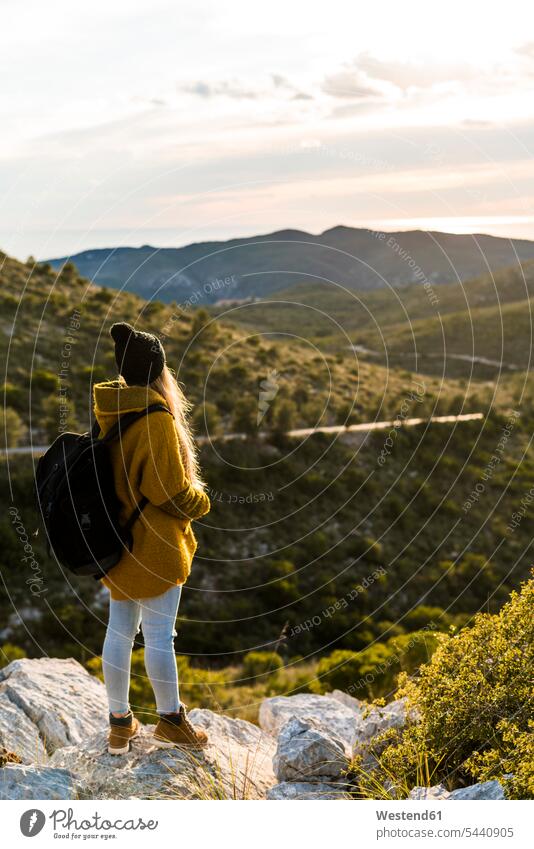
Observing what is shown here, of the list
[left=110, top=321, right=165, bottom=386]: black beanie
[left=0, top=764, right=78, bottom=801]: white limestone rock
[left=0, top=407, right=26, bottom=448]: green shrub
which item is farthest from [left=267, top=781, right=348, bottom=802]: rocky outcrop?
[left=0, top=407, right=26, bottom=448]: green shrub

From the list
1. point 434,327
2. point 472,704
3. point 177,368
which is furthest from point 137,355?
point 434,327

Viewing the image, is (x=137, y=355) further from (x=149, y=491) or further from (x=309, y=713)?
(x=309, y=713)

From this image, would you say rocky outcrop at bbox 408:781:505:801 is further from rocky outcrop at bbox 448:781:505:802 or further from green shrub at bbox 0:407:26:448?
green shrub at bbox 0:407:26:448

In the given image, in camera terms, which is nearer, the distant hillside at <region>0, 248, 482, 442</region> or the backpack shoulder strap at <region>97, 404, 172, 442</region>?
the backpack shoulder strap at <region>97, 404, 172, 442</region>

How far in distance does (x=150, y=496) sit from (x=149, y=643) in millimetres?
1018

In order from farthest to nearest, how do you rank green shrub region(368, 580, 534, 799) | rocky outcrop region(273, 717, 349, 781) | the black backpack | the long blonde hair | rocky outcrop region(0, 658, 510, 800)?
rocky outcrop region(273, 717, 349, 781)
green shrub region(368, 580, 534, 799)
rocky outcrop region(0, 658, 510, 800)
the long blonde hair
the black backpack

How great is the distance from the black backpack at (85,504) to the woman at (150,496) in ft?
0.20

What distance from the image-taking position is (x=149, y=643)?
5.35m

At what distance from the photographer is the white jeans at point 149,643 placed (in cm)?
530

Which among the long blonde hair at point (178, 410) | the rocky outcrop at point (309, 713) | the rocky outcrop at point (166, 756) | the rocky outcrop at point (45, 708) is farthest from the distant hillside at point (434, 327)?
the long blonde hair at point (178, 410)

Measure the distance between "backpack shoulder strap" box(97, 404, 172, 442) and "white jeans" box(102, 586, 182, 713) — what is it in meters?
1.03

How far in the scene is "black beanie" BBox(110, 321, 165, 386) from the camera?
512 cm

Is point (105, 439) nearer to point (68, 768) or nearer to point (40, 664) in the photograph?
point (68, 768)

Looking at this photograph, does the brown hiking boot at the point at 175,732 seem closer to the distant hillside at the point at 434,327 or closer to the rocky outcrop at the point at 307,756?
the rocky outcrop at the point at 307,756
